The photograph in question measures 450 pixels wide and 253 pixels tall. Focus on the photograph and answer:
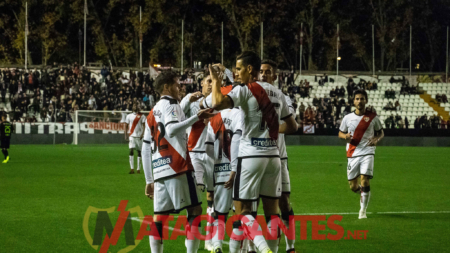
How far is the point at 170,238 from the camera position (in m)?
8.64

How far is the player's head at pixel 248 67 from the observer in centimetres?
614

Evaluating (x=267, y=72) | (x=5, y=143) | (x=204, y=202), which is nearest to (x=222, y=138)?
(x=267, y=72)

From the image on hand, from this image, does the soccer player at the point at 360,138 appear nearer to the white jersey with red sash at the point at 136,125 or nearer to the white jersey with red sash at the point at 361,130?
the white jersey with red sash at the point at 361,130

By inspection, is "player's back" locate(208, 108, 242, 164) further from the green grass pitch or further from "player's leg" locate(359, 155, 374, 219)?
"player's leg" locate(359, 155, 374, 219)

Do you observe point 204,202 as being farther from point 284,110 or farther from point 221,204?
point 284,110

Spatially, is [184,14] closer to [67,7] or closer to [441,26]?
[67,7]

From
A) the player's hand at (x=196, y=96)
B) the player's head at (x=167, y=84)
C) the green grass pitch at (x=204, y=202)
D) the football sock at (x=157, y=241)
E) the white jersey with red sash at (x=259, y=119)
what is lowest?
the green grass pitch at (x=204, y=202)

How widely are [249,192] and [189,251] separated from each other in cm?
100

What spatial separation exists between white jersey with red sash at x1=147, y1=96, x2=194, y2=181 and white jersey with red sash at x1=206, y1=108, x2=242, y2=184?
1.17 meters

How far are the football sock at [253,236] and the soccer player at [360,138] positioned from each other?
532 centimetres

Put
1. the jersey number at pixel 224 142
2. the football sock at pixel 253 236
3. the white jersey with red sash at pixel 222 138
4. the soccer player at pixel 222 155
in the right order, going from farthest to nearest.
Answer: the jersey number at pixel 224 142 < the white jersey with red sash at pixel 222 138 < the soccer player at pixel 222 155 < the football sock at pixel 253 236

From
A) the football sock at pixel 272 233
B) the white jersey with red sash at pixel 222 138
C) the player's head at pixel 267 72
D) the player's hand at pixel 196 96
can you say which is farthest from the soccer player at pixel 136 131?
the football sock at pixel 272 233

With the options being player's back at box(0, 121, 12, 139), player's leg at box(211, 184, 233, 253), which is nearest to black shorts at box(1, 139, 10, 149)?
player's back at box(0, 121, 12, 139)

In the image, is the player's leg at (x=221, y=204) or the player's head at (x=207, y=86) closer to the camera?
the player's leg at (x=221, y=204)
